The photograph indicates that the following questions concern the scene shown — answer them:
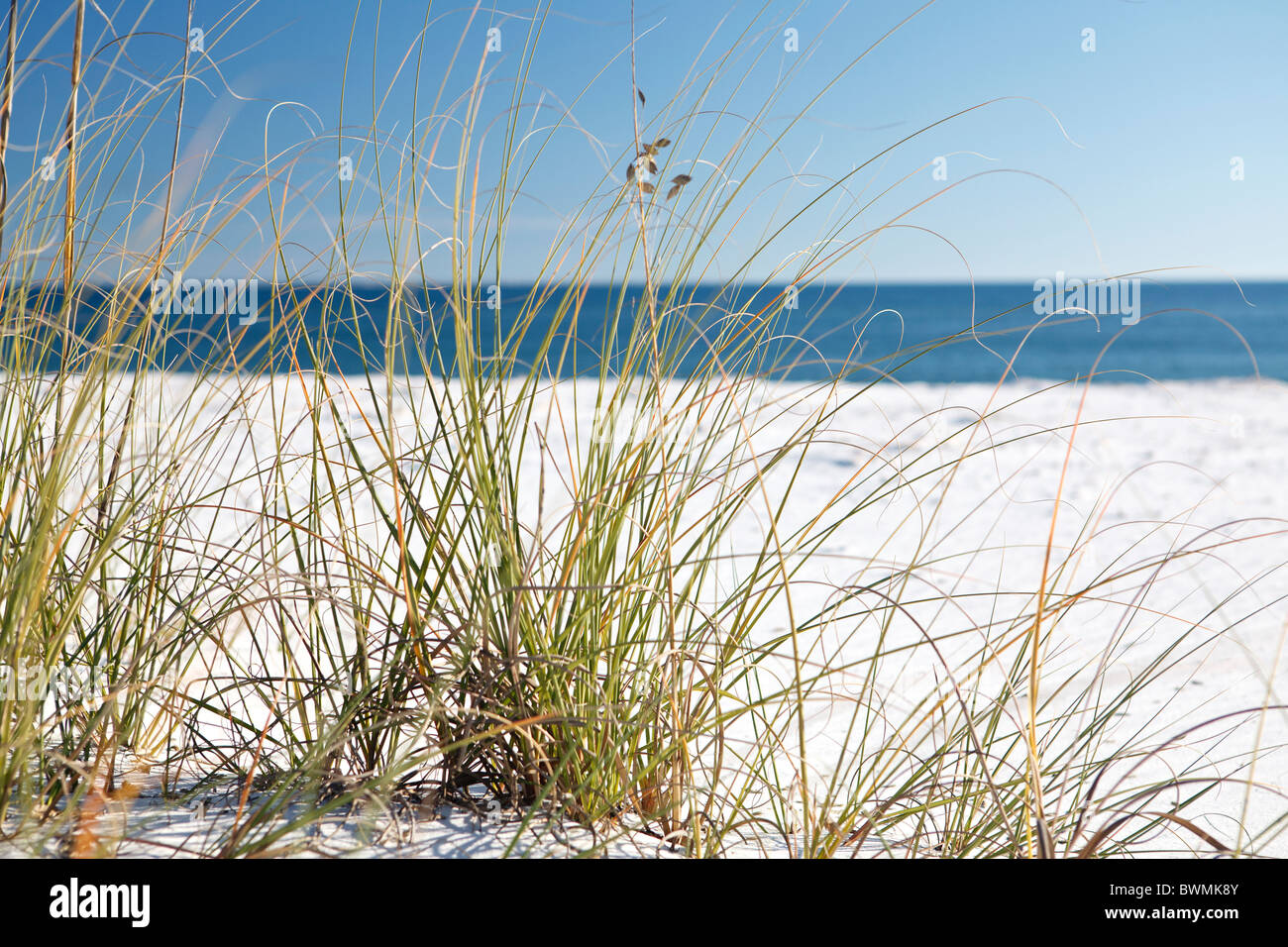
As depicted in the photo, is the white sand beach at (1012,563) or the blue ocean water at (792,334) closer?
the white sand beach at (1012,563)

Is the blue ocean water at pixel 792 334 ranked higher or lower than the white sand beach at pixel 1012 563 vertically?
higher

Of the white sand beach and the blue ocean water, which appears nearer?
the white sand beach

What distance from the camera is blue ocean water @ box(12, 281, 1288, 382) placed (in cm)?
122

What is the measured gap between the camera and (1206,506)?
4.37 meters

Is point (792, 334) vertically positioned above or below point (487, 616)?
above

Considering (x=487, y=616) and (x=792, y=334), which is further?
(x=792, y=334)

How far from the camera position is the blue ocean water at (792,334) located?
48.0 inches

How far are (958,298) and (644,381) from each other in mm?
49636

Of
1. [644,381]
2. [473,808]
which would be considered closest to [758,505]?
[644,381]

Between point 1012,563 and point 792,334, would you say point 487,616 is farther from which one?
point 1012,563

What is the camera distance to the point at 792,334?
1.73 metres

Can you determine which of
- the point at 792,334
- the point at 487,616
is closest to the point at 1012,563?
the point at 792,334

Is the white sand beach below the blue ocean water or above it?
below
